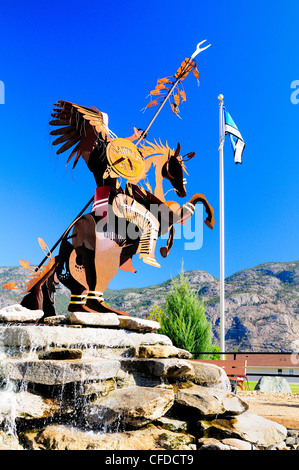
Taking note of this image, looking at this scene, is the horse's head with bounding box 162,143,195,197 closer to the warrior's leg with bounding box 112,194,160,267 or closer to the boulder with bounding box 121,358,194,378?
the warrior's leg with bounding box 112,194,160,267

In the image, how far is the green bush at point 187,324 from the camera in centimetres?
1266

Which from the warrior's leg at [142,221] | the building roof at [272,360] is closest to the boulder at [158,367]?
the warrior's leg at [142,221]

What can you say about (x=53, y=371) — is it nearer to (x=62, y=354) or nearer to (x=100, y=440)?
(x=62, y=354)

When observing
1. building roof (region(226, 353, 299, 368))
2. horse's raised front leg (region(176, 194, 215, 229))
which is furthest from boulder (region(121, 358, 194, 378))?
building roof (region(226, 353, 299, 368))

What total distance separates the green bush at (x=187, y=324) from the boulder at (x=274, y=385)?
187 centimetres

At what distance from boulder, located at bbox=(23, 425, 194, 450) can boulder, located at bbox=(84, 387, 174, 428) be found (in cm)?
16

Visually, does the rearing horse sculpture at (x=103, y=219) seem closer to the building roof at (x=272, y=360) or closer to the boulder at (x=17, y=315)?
the boulder at (x=17, y=315)

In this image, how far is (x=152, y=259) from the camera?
8172 millimetres

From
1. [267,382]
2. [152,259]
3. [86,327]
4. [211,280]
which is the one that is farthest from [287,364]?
[211,280]

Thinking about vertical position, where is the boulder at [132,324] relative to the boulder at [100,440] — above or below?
above

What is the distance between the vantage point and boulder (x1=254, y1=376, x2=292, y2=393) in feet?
42.5

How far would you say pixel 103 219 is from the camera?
24.6 feet
